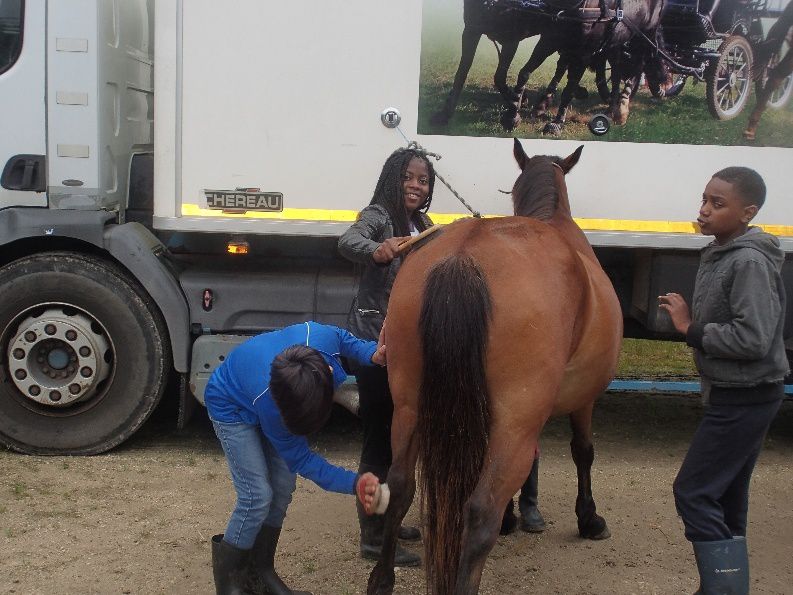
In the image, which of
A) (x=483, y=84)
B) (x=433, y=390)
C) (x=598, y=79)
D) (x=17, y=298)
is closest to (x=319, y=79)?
(x=483, y=84)

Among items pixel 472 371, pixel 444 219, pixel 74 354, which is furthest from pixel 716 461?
pixel 74 354

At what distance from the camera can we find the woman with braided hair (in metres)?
3.59

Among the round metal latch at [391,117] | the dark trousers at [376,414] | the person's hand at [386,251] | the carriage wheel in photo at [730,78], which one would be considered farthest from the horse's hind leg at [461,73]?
the dark trousers at [376,414]

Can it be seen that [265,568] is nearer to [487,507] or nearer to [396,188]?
[487,507]

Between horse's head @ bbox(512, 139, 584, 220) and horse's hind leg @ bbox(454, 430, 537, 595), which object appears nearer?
horse's hind leg @ bbox(454, 430, 537, 595)

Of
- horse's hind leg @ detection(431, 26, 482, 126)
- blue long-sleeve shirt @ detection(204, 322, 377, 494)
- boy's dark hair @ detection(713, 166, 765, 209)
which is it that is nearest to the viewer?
blue long-sleeve shirt @ detection(204, 322, 377, 494)

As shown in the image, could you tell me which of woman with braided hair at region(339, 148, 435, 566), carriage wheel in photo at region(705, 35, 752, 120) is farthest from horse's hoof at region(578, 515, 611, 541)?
carriage wheel in photo at region(705, 35, 752, 120)

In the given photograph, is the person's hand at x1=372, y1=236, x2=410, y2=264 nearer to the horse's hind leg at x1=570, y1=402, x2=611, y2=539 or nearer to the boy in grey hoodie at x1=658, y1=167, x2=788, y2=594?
the boy in grey hoodie at x1=658, y1=167, x2=788, y2=594

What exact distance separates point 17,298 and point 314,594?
2.51m

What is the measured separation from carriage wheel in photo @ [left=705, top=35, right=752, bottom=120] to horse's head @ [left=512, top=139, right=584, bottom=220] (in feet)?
4.17

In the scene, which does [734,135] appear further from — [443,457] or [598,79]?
[443,457]

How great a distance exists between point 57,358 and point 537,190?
281cm

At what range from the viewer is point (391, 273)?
3629mm

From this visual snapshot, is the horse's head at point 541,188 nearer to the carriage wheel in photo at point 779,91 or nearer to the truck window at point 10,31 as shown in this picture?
the carriage wheel in photo at point 779,91
